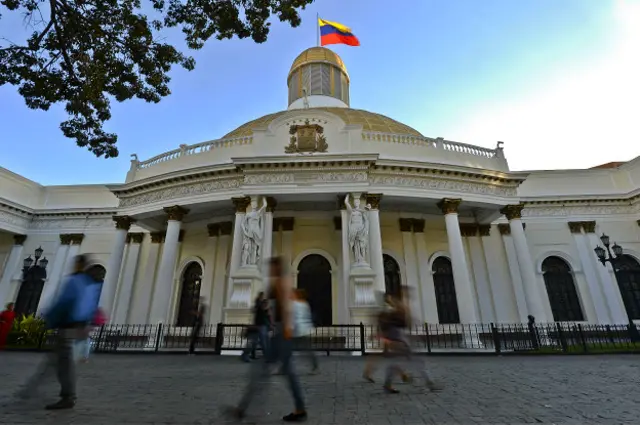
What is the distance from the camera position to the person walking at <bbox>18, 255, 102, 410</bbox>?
11.6 ft

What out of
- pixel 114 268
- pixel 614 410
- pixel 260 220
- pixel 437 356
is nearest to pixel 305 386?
pixel 614 410

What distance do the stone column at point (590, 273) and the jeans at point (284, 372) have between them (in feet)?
65.8

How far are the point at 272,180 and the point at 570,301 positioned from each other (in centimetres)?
1700

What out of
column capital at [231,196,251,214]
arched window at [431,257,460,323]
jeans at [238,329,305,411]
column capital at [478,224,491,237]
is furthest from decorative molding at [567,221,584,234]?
jeans at [238,329,305,411]

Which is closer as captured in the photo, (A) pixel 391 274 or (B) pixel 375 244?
(B) pixel 375 244

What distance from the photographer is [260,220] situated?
13.6m

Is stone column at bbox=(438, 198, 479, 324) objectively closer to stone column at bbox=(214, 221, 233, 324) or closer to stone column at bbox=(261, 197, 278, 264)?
stone column at bbox=(261, 197, 278, 264)

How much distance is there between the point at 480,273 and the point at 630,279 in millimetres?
8629

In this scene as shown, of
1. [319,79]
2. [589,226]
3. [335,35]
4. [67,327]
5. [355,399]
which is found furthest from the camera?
[319,79]

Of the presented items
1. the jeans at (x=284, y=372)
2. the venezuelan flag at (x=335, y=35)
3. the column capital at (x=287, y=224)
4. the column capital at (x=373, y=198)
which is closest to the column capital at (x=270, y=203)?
the column capital at (x=287, y=224)

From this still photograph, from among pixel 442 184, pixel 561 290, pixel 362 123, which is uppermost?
pixel 362 123

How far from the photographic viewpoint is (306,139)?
48.6ft

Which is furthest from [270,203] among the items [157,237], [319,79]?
[319,79]

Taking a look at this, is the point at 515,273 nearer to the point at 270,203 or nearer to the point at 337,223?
the point at 337,223
